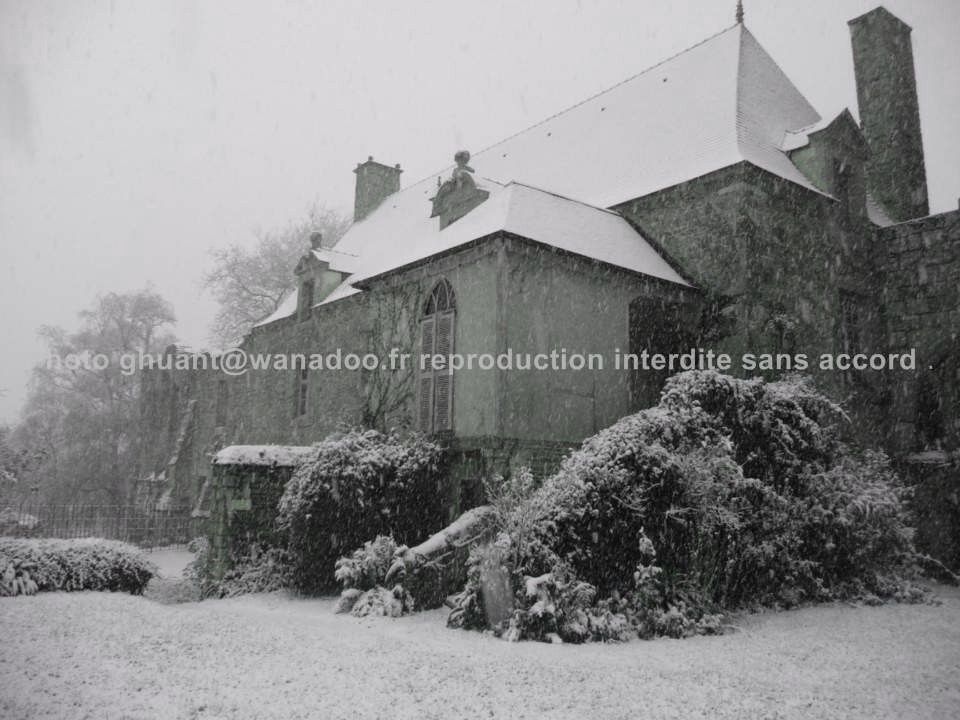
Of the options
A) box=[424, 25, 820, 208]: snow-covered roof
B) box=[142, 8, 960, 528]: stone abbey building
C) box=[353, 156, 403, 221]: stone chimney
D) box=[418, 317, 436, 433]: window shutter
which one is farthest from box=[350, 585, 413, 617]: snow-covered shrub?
box=[353, 156, 403, 221]: stone chimney

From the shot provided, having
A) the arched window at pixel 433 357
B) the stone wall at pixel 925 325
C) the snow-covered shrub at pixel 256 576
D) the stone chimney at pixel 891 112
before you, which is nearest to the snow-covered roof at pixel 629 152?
the arched window at pixel 433 357

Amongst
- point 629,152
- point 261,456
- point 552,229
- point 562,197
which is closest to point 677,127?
point 629,152

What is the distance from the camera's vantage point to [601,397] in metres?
11.2

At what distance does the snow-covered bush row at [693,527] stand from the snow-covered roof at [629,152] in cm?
394

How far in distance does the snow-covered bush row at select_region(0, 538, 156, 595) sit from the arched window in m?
4.49

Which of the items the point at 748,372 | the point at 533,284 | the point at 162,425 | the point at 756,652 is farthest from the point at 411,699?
the point at 162,425

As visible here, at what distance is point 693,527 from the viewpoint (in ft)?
24.3

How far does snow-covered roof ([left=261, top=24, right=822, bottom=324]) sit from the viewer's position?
1180cm

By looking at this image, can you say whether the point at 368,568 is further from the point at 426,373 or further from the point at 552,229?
the point at 552,229

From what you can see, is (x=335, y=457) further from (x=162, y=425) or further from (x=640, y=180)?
(x=162, y=425)

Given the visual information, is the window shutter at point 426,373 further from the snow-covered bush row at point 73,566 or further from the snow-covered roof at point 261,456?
the snow-covered bush row at point 73,566

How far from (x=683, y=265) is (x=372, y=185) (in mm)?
14492

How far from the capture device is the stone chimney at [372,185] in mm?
24344

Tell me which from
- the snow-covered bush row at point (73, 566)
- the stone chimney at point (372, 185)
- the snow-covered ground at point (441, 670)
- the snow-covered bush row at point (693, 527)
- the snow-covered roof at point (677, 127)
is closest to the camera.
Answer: the snow-covered ground at point (441, 670)
